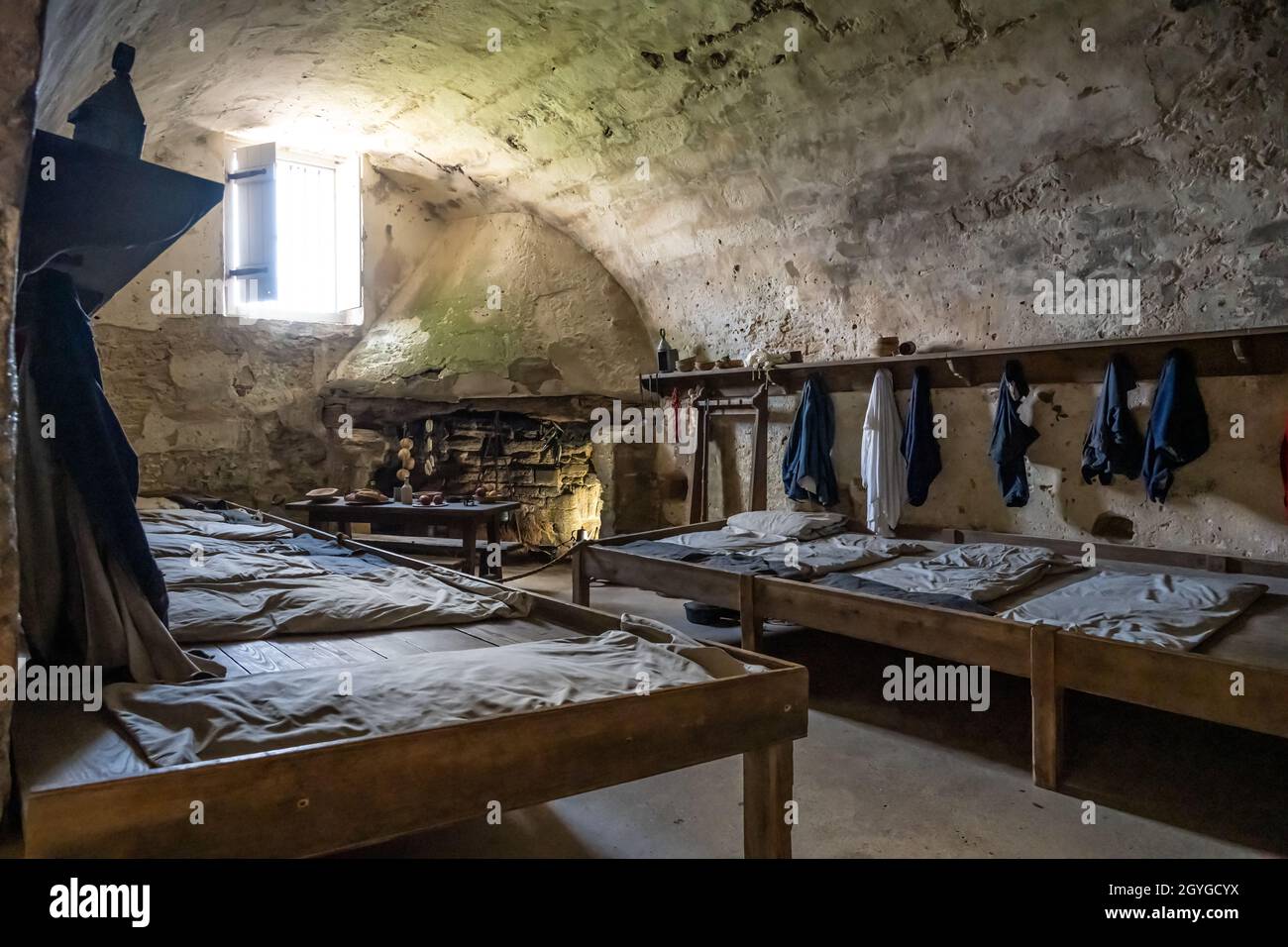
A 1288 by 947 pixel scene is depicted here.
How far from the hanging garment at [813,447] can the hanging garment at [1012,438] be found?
1258 mm

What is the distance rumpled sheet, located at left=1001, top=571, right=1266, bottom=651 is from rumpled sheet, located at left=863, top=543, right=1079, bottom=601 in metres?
0.18

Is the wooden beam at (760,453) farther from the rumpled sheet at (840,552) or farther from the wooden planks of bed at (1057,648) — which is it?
the wooden planks of bed at (1057,648)

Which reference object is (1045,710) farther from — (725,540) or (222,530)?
(222,530)

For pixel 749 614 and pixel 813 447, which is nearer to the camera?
pixel 749 614

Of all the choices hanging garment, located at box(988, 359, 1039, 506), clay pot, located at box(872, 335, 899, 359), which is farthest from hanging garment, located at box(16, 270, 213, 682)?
clay pot, located at box(872, 335, 899, 359)

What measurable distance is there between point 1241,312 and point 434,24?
4564mm

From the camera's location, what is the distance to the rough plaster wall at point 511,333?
A: 24.3 ft

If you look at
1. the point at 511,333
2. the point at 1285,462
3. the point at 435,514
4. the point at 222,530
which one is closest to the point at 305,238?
the point at 511,333

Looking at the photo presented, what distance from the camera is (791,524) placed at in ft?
17.3

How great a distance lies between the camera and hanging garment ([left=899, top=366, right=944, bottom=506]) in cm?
515

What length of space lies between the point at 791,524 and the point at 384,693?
12.1 ft

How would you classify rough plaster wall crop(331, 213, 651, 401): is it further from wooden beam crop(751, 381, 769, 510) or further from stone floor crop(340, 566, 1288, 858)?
stone floor crop(340, 566, 1288, 858)
